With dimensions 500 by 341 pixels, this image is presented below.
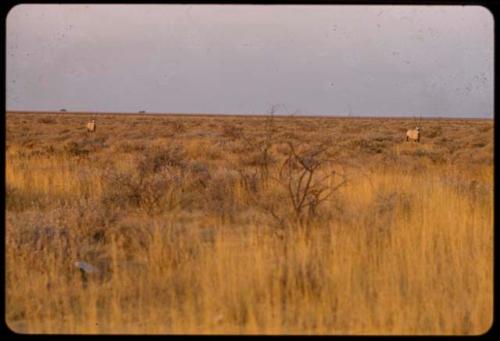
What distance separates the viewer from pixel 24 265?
4637mm

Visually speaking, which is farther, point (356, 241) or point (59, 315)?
point (356, 241)

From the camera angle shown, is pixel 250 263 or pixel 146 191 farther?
pixel 146 191

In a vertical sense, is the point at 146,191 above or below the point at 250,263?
above

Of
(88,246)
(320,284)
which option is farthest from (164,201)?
(320,284)

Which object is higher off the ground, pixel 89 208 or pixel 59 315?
pixel 89 208

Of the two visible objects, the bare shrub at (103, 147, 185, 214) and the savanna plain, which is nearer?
the savanna plain

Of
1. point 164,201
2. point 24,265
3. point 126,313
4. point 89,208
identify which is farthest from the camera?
point 164,201

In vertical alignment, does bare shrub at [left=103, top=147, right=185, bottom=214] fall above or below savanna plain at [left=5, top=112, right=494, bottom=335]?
above

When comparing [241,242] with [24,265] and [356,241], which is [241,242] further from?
[24,265]

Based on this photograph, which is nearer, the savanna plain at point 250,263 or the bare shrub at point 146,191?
the savanna plain at point 250,263

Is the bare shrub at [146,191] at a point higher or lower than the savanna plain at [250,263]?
higher
